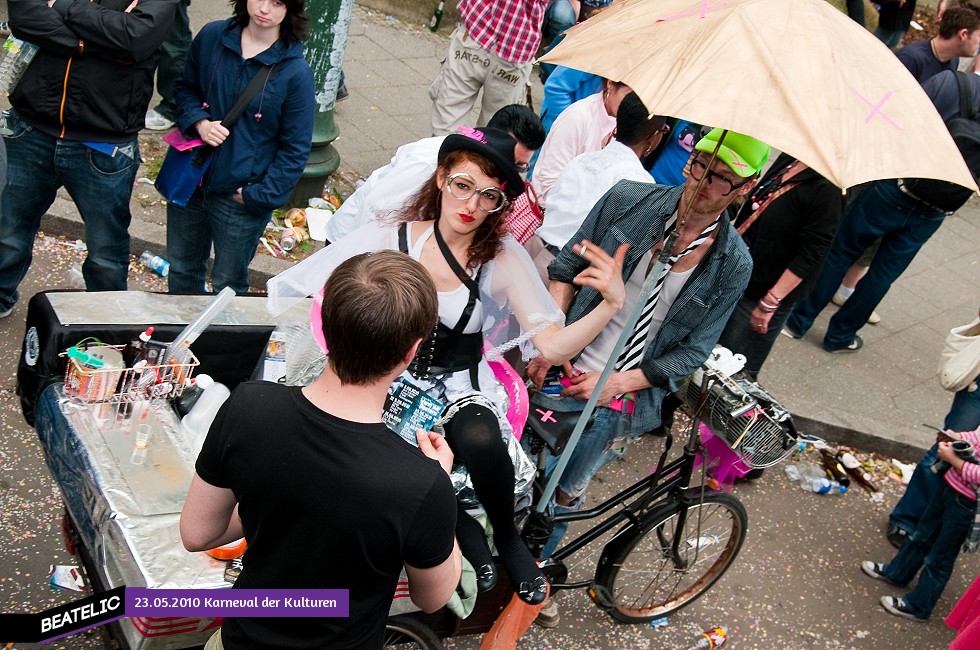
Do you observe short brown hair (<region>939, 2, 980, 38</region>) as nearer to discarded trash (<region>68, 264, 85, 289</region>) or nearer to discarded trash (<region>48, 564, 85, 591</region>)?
discarded trash (<region>68, 264, 85, 289</region>)

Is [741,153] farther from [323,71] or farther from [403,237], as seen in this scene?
[323,71]

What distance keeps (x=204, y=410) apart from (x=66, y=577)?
883 millimetres

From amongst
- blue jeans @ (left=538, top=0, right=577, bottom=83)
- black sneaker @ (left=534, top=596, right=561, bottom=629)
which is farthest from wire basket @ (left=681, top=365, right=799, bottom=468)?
blue jeans @ (left=538, top=0, right=577, bottom=83)

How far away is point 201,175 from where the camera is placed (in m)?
4.16

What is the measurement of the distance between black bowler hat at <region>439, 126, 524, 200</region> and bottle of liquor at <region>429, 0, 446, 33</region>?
244 inches

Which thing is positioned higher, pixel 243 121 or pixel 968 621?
pixel 243 121

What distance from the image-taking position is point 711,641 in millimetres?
4148

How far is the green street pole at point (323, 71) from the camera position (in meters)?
5.26

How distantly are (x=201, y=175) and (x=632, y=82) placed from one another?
2.31 m

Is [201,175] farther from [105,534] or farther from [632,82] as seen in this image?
[632,82]

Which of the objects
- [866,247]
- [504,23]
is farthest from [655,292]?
[866,247]

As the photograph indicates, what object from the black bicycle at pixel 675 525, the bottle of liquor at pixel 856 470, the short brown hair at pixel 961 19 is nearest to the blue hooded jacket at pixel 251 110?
the black bicycle at pixel 675 525

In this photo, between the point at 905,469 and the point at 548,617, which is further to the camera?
Answer: the point at 905,469

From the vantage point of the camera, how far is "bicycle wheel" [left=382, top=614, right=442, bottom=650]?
3.06 m
